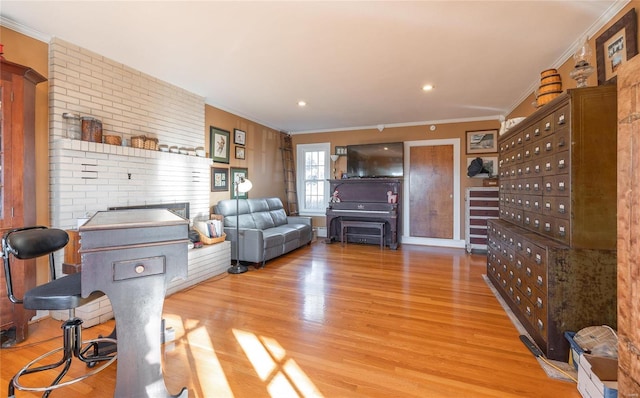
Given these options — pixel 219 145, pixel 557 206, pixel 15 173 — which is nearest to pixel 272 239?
pixel 219 145

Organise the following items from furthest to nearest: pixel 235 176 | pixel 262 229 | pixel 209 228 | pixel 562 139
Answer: pixel 235 176, pixel 262 229, pixel 209 228, pixel 562 139

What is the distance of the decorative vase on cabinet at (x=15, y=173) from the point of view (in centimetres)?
205

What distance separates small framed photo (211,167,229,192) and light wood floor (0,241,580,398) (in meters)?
1.66

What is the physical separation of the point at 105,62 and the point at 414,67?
3.37m

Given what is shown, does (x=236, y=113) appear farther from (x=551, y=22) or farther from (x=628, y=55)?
(x=628, y=55)

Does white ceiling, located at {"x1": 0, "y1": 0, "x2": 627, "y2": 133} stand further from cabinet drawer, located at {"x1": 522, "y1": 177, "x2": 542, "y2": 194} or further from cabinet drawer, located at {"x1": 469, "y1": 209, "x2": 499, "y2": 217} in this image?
cabinet drawer, located at {"x1": 469, "y1": 209, "x2": 499, "y2": 217}

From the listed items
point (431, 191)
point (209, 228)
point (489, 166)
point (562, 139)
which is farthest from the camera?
point (431, 191)

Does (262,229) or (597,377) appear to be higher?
(262,229)

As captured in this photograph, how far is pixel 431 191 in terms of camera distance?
226 inches

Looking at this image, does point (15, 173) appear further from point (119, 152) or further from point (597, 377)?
point (597, 377)

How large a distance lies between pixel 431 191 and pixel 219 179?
417cm

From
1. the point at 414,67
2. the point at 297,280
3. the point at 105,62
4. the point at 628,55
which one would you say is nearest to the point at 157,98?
the point at 105,62

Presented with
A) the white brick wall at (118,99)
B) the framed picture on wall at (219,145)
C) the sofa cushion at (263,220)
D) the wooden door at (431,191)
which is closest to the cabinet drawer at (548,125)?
the wooden door at (431,191)

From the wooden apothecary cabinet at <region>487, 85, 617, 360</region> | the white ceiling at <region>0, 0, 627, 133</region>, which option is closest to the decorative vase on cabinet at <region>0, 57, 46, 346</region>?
the white ceiling at <region>0, 0, 627, 133</region>
